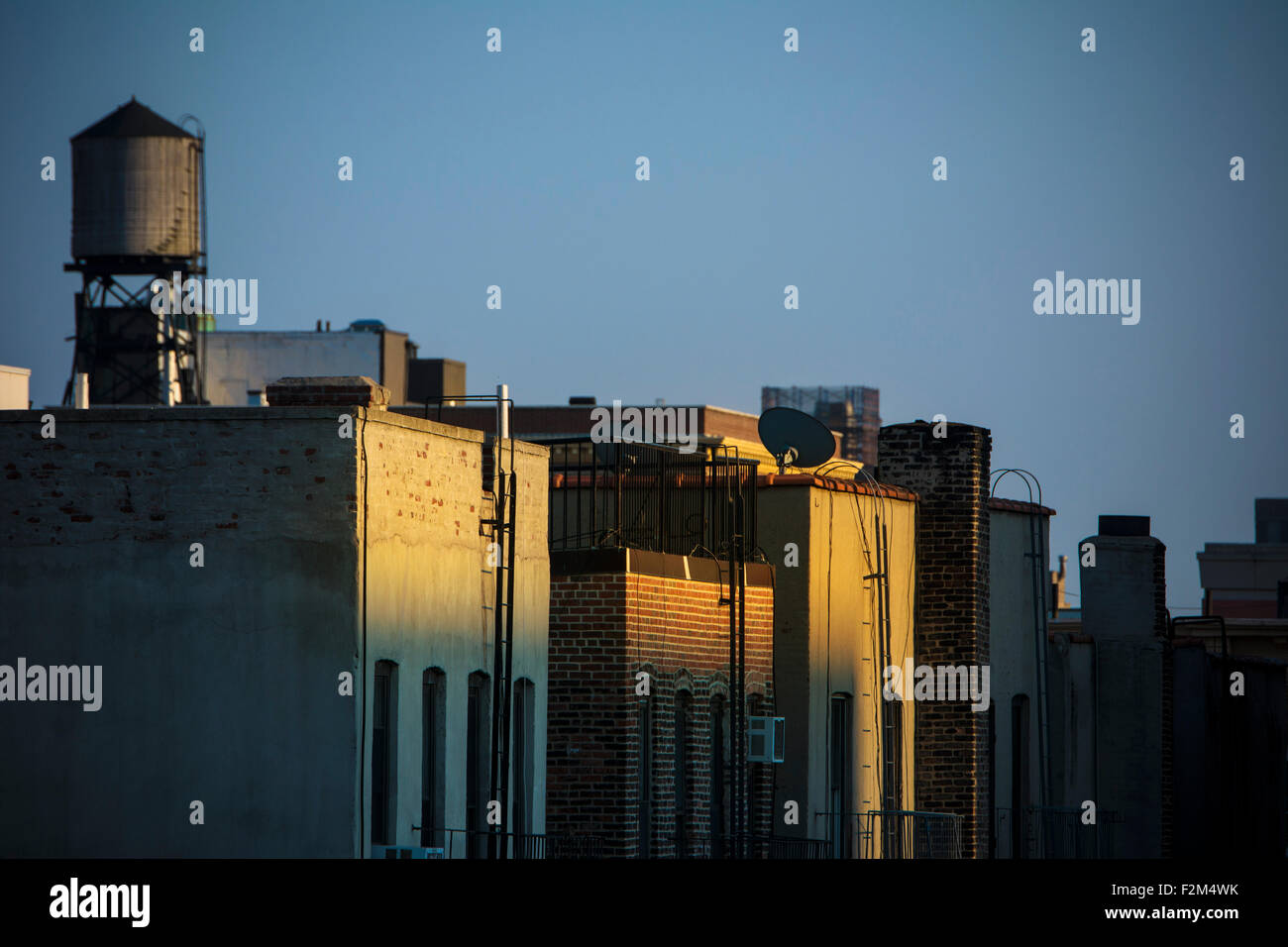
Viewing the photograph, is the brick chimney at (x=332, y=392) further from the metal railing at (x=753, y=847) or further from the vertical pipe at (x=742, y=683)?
the metal railing at (x=753, y=847)

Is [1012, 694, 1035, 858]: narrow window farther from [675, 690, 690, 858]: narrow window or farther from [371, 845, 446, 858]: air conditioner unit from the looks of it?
[371, 845, 446, 858]: air conditioner unit

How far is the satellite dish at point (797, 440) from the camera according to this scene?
98.4ft

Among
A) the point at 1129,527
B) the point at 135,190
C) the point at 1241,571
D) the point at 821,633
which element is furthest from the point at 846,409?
the point at 821,633

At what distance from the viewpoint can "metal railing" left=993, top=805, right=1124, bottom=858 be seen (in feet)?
108

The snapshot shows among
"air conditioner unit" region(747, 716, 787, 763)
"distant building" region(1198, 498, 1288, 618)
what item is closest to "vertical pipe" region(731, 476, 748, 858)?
"air conditioner unit" region(747, 716, 787, 763)

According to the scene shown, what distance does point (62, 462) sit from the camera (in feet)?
69.4

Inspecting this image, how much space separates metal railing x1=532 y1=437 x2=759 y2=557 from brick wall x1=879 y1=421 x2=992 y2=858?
4.72m

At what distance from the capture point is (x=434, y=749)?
22.6m

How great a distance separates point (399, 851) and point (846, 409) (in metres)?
76.0

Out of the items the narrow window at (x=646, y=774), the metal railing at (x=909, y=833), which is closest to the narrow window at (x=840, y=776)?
the metal railing at (x=909, y=833)

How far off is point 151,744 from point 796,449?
1181cm

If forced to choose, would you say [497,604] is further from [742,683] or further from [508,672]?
[742,683]
